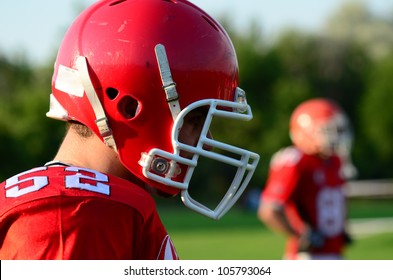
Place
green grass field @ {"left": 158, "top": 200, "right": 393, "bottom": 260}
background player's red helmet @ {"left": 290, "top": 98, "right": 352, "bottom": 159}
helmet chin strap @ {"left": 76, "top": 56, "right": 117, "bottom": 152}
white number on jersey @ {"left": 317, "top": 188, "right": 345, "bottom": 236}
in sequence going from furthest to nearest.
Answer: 1. green grass field @ {"left": 158, "top": 200, "right": 393, "bottom": 260}
2. background player's red helmet @ {"left": 290, "top": 98, "right": 352, "bottom": 159}
3. white number on jersey @ {"left": 317, "top": 188, "right": 345, "bottom": 236}
4. helmet chin strap @ {"left": 76, "top": 56, "right": 117, "bottom": 152}

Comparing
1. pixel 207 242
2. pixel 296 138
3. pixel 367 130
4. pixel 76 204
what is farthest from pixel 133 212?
pixel 367 130

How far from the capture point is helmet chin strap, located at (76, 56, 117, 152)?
225 centimetres

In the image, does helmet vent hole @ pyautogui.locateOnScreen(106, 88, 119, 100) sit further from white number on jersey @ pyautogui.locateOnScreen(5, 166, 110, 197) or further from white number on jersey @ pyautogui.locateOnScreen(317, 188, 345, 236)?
white number on jersey @ pyautogui.locateOnScreen(317, 188, 345, 236)

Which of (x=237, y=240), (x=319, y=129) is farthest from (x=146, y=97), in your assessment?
(x=237, y=240)

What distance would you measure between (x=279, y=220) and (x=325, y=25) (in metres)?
43.3

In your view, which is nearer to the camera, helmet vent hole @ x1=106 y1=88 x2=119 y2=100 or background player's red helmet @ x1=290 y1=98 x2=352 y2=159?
helmet vent hole @ x1=106 y1=88 x2=119 y2=100

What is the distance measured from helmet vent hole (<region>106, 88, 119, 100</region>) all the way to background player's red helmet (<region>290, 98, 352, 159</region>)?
5.43 m

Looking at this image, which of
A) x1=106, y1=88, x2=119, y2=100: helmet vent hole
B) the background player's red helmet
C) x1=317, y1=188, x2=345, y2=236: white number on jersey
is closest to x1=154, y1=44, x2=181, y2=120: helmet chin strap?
x1=106, y1=88, x2=119, y2=100: helmet vent hole

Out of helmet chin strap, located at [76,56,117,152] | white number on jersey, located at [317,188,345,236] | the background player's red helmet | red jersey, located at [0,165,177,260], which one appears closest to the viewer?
red jersey, located at [0,165,177,260]

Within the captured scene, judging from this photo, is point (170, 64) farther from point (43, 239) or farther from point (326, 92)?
point (326, 92)

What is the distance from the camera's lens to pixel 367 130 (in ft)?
106

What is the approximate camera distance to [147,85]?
7.41 ft

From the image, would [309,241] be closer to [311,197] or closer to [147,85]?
[311,197]

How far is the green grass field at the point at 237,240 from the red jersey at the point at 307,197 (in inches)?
149
